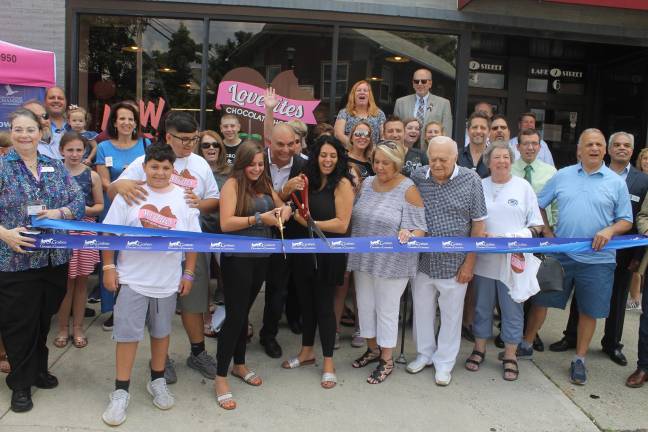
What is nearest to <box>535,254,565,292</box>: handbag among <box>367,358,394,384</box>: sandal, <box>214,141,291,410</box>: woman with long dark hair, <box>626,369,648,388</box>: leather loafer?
<box>626,369,648,388</box>: leather loafer

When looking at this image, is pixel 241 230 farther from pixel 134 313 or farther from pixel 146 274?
pixel 134 313

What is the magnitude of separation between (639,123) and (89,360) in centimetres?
883

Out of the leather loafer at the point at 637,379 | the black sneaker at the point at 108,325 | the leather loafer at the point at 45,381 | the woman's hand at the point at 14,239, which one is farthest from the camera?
the black sneaker at the point at 108,325

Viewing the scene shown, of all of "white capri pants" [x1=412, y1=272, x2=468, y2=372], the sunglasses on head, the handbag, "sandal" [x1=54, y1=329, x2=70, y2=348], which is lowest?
"sandal" [x1=54, y1=329, x2=70, y2=348]

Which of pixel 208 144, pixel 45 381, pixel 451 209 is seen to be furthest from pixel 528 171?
pixel 45 381

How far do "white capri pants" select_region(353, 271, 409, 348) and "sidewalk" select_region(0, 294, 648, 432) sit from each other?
0.34 metres

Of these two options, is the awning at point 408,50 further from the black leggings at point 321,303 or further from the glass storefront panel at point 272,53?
the black leggings at point 321,303

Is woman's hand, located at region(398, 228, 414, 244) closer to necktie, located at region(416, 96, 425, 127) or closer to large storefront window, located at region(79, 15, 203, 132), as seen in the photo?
necktie, located at region(416, 96, 425, 127)

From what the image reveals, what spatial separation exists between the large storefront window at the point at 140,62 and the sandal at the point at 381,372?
439cm

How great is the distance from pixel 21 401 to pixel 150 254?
4.24ft

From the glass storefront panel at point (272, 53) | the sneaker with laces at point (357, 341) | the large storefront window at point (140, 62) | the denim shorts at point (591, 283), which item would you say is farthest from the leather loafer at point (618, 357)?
the large storefront window at point (140, 62)

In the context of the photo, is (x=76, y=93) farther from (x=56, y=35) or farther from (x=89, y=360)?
(x=89, y=360)

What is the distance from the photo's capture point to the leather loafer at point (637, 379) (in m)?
4.29

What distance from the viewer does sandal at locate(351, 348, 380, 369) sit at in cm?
441
